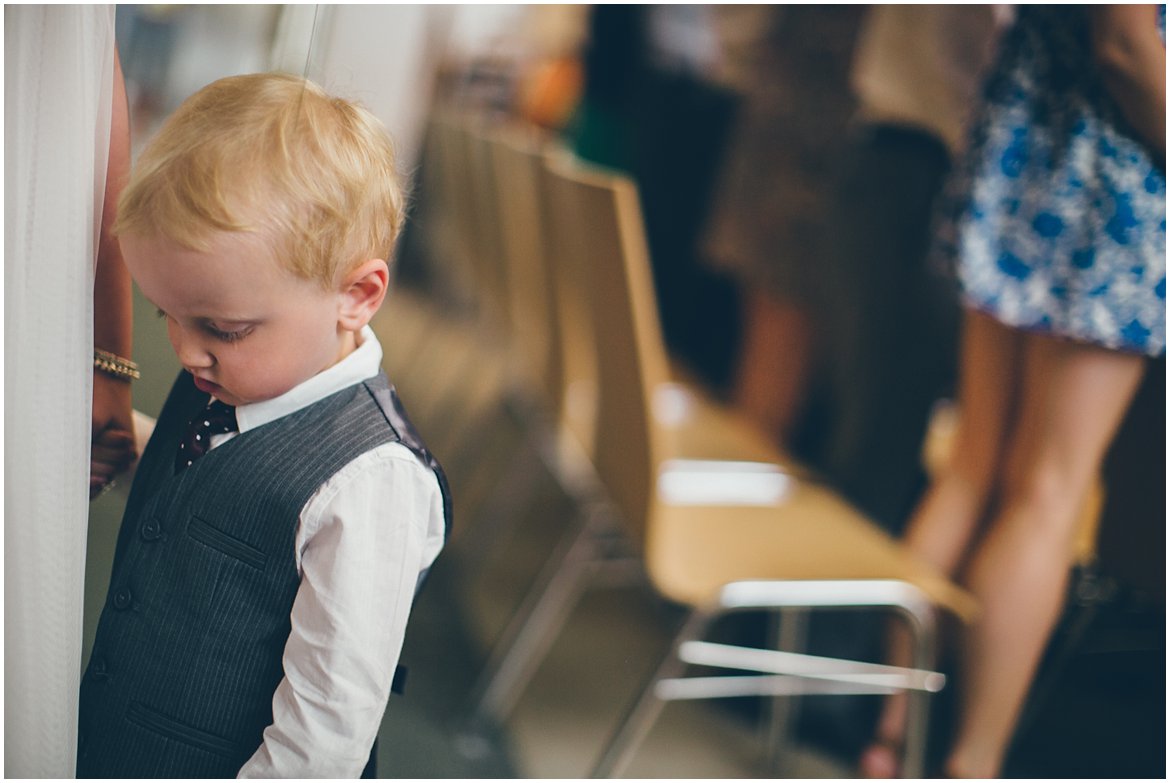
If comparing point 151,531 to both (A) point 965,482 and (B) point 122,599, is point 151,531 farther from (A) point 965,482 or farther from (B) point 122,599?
(A) point 965,482

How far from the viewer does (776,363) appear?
213cm

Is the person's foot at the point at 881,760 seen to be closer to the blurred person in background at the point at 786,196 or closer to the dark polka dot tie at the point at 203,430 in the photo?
the blurred person in background at the point at 786,196

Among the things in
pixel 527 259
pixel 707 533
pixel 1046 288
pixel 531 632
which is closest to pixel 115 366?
pixel 707 533

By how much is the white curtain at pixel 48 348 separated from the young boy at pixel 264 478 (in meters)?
0.03

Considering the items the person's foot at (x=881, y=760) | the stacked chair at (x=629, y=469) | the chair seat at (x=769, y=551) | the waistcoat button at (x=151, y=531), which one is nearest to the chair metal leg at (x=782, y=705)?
the stacked chair at (x=629, y=469)

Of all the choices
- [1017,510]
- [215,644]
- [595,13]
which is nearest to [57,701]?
[215,644]

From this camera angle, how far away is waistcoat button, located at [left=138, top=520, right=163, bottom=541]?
658 mm

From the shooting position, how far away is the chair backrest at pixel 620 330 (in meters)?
1.27

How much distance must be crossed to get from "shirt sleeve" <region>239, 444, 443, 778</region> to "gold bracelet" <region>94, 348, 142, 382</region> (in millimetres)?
142

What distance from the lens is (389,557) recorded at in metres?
0.67

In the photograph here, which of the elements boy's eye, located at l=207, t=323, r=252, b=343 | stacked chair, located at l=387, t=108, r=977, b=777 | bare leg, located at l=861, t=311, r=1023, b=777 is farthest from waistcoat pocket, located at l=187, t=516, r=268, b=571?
bare leg, located at l=861, t=311, r=1023, b=777

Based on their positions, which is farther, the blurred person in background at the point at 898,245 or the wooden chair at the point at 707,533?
the blurred person in background at the point at 898,245

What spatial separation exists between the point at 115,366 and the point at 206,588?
148 mm

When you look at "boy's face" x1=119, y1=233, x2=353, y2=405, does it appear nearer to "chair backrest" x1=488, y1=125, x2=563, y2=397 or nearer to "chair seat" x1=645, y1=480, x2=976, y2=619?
"chair seat" x1=645, y1=480, x2=976, y2=619
